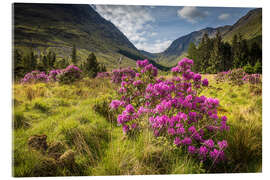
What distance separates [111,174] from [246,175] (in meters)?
2.48

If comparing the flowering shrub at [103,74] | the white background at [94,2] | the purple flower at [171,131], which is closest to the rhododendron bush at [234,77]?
the white background at [94,2]

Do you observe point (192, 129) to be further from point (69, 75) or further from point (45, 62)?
point (45, 62)

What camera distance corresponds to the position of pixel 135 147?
2.20 m

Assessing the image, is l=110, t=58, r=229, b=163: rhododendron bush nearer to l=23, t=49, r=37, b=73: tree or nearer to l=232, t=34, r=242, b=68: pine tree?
l=232, t=34, r=242, b=68: pine tree

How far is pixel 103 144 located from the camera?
2490 millimetres

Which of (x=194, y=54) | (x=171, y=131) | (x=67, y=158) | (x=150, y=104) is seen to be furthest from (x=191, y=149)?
(x=194, y=54)

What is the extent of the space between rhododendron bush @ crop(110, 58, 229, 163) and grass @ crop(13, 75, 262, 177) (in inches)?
7.0

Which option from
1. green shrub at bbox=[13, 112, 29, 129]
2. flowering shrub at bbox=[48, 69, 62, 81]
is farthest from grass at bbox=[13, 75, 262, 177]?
flowering shrub at bbox=[48, 69, 62, 81]

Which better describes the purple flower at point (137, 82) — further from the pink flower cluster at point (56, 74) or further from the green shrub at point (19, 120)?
the pink flower cluster at point (56, 74)

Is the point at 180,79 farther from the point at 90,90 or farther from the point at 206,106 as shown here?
the point at 90,90

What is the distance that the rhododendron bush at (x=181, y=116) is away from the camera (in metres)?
2.07

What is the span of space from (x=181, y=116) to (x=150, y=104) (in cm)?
64

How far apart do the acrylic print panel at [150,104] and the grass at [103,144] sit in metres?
0.02
